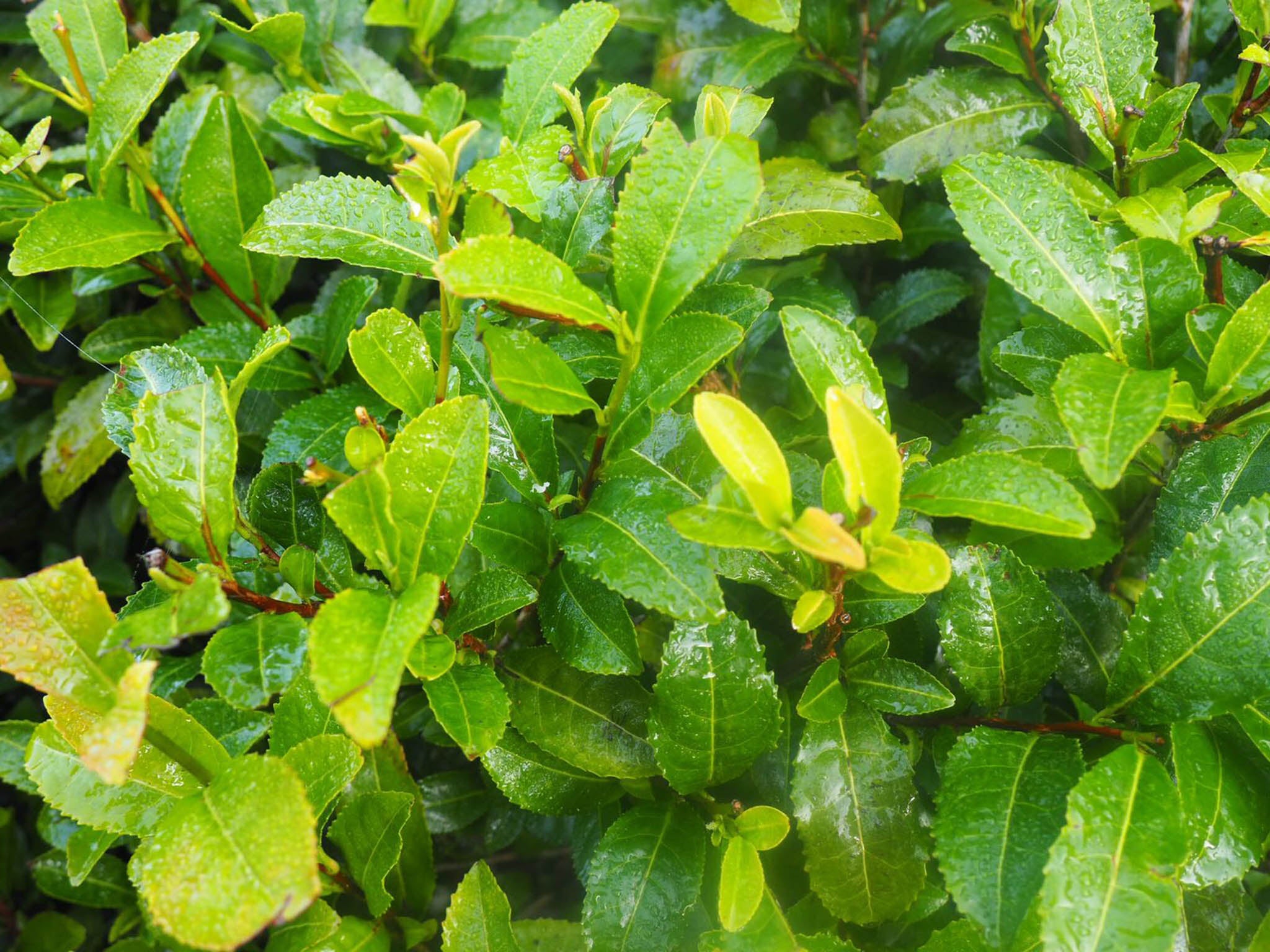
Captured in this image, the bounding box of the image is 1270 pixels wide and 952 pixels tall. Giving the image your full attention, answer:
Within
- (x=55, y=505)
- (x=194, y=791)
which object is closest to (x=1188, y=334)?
(x=194, y=791)

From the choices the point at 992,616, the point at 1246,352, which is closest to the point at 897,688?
the point at 992,616

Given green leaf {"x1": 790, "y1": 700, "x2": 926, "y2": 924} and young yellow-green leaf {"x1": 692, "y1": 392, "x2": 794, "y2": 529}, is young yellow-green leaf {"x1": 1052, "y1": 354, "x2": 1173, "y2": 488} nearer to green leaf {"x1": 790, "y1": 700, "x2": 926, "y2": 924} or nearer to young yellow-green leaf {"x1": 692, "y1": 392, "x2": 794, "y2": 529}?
young yellow-green leaf {"x1": 692, "y1": 392, "x2": 794, "y2": 529}

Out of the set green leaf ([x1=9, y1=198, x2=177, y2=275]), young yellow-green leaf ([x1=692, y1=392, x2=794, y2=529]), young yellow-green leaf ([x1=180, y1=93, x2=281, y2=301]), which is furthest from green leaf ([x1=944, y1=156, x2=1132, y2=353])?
green leaf ([x1=9, y1=198, x2=177, y2=275])

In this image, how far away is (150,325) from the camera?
1.48 m

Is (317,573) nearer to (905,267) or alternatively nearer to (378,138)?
(378,138)

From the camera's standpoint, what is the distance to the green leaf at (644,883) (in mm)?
984

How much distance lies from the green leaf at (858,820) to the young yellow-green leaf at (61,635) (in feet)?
2.30

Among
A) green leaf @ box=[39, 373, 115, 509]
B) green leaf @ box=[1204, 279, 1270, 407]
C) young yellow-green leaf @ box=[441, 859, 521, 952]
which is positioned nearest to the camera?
green leaf @ box=[1204, 279, 1270, 407]

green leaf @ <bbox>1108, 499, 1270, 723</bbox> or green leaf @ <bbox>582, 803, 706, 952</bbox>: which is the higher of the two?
green leaf @ <bbox>1108, 499, 1270, 723</bbox>

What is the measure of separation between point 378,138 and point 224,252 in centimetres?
28

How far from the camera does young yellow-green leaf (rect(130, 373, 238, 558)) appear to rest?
2.93ft

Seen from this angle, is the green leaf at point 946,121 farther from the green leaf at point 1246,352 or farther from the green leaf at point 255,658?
the green leaf at point 255,658

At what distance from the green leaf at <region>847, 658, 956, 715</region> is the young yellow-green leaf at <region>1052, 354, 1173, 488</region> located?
0.93 ft

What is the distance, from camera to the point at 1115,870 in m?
0.81
